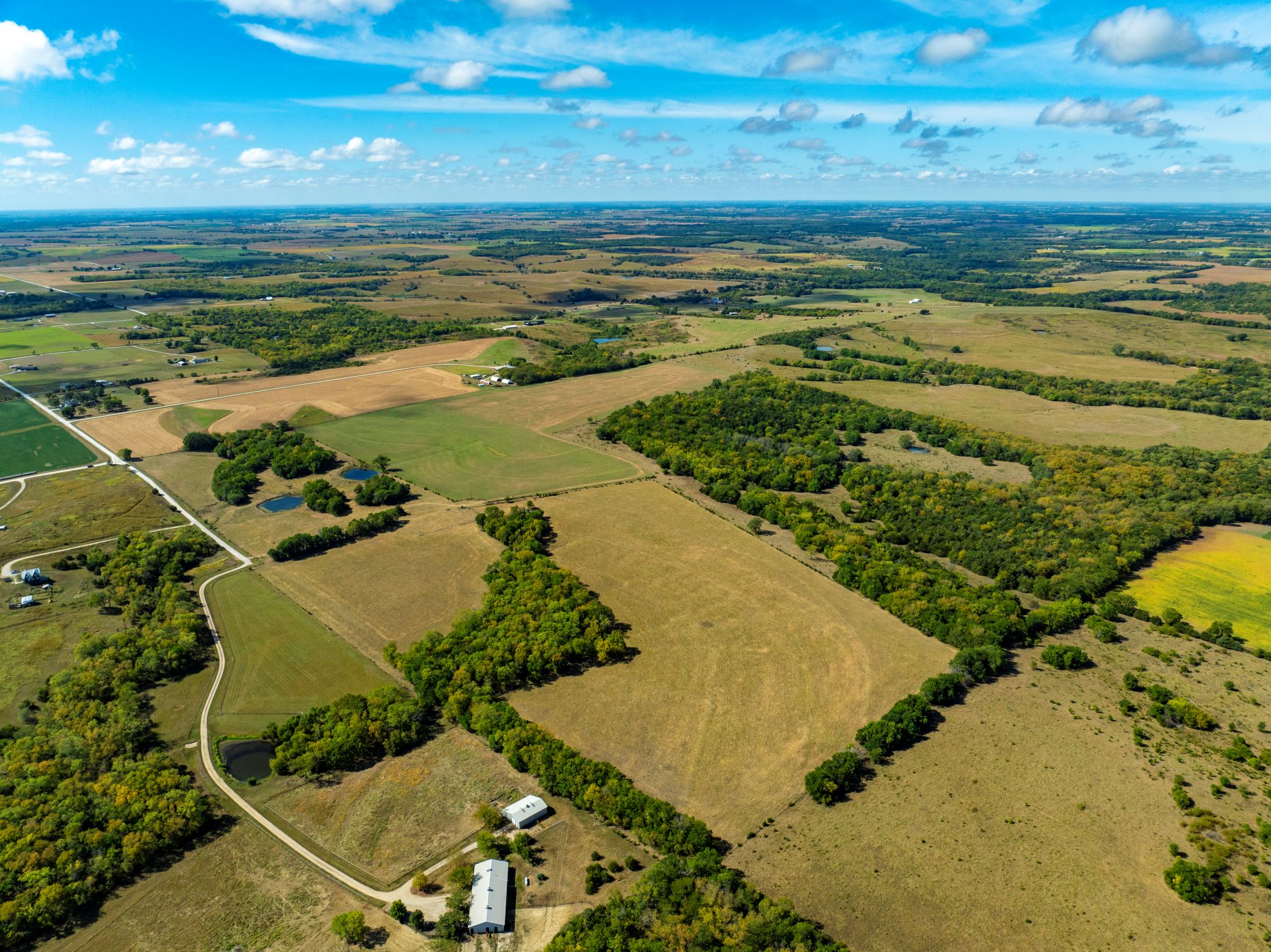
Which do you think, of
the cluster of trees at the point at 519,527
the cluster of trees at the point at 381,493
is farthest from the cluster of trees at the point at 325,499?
the cluster of trees at the point at 519,527

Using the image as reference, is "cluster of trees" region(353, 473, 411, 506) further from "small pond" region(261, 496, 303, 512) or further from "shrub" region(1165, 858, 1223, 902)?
"shrub" region(1165, 858, 1223, 902)

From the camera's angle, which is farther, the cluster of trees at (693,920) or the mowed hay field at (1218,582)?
the mowed hay field at (1218,582)

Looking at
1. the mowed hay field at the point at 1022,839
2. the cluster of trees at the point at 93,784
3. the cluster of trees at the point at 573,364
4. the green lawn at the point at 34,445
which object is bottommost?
the mowed hay field at the point at 1022,839

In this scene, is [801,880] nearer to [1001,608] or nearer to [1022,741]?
[1022,741]

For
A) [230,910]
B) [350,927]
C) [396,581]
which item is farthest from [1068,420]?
[230,910]

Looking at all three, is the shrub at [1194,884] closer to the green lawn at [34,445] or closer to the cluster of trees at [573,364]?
the cluster of trees at [573,364]

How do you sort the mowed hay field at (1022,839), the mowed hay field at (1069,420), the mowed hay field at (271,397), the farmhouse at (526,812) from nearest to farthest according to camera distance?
the mowed hay field at (1022,839), the farmhouse at (526,812), the mowed hay field at (1069,420), the mowed hay field at (271,397)

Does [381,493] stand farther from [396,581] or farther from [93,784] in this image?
[93,784]
